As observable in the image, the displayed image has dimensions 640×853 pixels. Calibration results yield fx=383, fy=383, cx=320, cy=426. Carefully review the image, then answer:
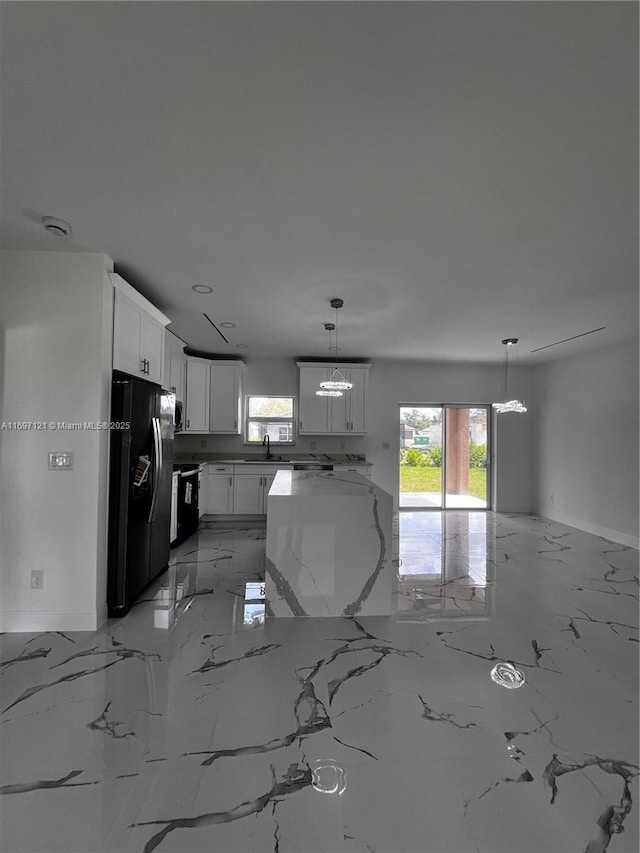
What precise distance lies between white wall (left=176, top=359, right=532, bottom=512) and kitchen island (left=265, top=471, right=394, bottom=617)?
366 centimetres

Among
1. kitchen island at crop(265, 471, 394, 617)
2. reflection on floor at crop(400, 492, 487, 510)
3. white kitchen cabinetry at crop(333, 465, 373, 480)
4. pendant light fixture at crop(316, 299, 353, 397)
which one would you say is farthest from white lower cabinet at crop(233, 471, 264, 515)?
kitchen island at crop(265, 471, 394, 617)

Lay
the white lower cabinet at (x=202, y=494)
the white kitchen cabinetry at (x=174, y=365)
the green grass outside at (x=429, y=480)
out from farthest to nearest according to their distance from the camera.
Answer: the green grass outside at (x=429, y=480) < the white lower cabinet at (x=202, y=494) < the white kitchen cabinetry at (x=174, y=365)

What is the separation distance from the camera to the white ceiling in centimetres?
117

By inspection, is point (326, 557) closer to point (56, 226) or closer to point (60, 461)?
point (60, 461)

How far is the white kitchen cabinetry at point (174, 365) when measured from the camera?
15.4ft

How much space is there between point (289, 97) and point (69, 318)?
2036 mm

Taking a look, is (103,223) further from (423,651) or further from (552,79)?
(423,651)

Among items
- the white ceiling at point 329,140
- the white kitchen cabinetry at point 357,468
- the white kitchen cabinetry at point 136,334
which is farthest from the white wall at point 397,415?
the white ceiling at point 329,140

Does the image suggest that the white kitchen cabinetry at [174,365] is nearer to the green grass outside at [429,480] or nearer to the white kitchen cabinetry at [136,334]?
the white kitchen cabinetry at [136,334]

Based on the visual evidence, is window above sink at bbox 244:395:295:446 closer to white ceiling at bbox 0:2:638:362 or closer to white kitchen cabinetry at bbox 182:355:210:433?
white kitchen cabinetry at bbox 182:355:210:433

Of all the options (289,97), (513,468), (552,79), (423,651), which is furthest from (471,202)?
(513,468)

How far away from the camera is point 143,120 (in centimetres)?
150

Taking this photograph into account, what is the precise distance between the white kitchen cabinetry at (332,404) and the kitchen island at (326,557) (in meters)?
3.33

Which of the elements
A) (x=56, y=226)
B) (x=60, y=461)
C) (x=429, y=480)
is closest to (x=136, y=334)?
(x=56, y=226)
